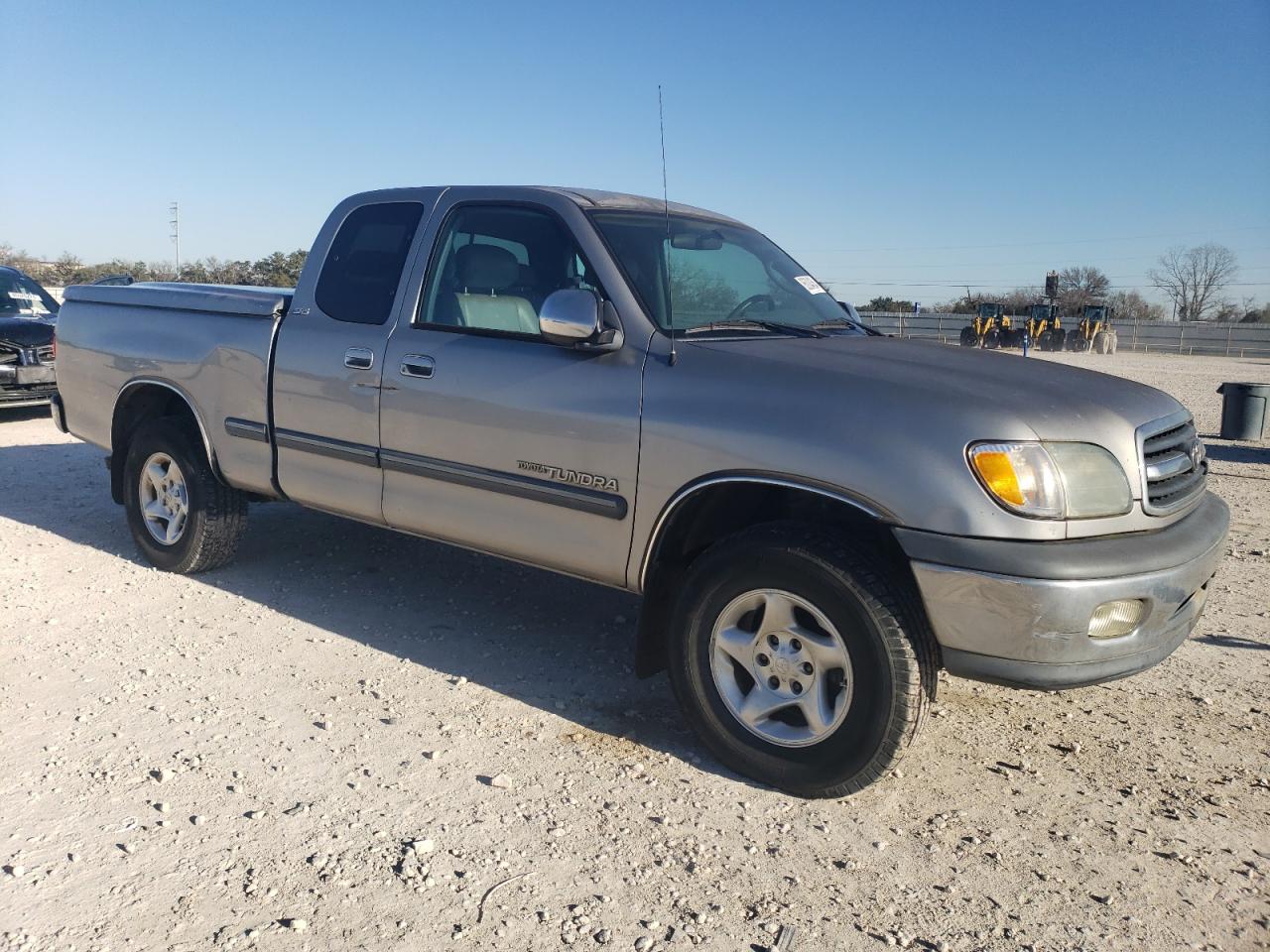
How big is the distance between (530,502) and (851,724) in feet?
4.87

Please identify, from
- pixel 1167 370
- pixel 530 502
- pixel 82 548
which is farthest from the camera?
pixel 1167 370

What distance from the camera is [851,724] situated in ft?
11.1

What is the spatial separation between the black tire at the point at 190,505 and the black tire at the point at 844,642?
3.00 metres

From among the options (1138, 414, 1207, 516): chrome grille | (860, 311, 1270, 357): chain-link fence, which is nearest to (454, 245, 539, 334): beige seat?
(1138, 414, 1207, 516): chrome grille

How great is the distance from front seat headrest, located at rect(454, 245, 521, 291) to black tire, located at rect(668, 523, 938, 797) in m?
1.56

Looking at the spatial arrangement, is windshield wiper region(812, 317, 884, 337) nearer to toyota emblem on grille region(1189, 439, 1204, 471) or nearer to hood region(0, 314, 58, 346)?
toyota emblem on grille region(1189, 439, 1204, 471)

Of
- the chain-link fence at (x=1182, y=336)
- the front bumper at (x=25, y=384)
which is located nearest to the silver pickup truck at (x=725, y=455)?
the front bumper at (x=25, y=384)

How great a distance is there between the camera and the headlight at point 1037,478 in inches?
124

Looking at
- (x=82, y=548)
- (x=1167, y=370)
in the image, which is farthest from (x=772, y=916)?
(x=1167, y=370)

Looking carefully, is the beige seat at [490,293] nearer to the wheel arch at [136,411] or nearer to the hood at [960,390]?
the hood at [960,390]

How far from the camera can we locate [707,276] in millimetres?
4383

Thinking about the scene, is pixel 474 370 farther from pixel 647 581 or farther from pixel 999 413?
pixel 999 413

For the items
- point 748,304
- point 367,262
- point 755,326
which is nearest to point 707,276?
point 748,304

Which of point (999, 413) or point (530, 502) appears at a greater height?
→ point (999, 413)
